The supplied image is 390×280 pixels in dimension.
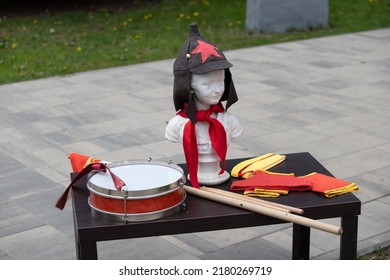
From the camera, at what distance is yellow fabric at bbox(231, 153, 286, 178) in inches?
155

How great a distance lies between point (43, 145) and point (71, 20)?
19.1 ft

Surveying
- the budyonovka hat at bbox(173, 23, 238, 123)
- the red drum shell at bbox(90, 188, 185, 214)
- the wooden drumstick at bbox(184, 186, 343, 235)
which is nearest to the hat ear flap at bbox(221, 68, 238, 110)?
the budyonovka hat at bbox(173, 23, 238, 123)

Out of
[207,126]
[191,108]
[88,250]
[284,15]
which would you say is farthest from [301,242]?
[284,15]

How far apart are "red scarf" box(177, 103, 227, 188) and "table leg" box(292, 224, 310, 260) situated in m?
0.70

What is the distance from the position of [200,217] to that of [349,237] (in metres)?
0.74

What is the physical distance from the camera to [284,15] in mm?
11094

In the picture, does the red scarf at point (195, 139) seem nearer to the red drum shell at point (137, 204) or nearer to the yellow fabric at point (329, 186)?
the red drum shell at point (137, 204)

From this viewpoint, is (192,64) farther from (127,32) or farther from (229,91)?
(127,32)

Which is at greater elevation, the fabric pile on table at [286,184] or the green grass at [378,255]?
the fabric pile on table at [286,184]

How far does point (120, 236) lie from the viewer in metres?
3.38

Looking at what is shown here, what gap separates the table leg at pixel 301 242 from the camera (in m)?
4.17

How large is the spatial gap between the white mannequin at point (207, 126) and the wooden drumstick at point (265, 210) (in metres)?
0.18

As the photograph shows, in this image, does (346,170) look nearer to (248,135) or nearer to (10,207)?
(248,135)

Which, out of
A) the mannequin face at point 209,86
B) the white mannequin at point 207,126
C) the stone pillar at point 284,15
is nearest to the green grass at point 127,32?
the stone pillar at point 284,15
